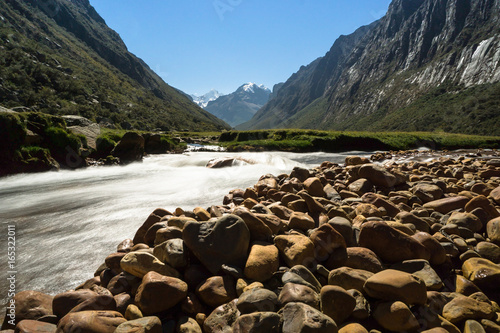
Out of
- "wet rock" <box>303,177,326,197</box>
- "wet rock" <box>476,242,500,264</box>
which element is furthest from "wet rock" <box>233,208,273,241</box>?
"wet rock" <box>303,177,326,197</box>

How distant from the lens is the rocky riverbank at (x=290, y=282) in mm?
2398

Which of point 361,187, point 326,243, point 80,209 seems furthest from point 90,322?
point 80,209

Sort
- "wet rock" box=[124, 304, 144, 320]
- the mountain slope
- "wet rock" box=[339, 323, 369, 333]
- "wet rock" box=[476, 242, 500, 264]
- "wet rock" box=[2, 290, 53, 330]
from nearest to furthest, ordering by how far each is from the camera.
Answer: "wet rock" box=[339, 323, 369, 333] < "wet rock" box=[124, 304, 144, 320] < "wet rock" box=[2, 290, 53, 330] < "wet rock" box=[476, 242, 500, 264] < the mountain slope

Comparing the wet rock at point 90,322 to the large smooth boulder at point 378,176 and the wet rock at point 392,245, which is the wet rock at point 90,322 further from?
the large smooth boulder at point 378,176

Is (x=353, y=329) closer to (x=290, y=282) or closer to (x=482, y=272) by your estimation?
(x=290, y=282)

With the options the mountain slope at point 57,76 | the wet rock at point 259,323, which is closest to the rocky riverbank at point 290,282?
the wet rock at point 259,323

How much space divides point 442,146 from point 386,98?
140516mm

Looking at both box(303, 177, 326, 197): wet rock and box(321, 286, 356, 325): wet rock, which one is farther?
box(303, 177, 326, 197): wet rock

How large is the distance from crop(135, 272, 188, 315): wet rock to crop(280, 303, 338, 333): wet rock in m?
1.26

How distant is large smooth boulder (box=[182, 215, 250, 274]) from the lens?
3.22 meters

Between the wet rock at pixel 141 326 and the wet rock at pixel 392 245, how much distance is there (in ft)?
9.70

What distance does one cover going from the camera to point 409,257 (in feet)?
11.0

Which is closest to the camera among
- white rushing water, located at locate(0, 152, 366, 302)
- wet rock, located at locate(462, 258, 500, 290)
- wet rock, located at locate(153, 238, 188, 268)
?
wet rock, located at locate(462, 258, 500, 290)

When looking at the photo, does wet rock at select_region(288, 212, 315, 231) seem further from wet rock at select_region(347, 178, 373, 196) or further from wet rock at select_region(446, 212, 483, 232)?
wet rock at select_region(347, 178, 373, 196)
